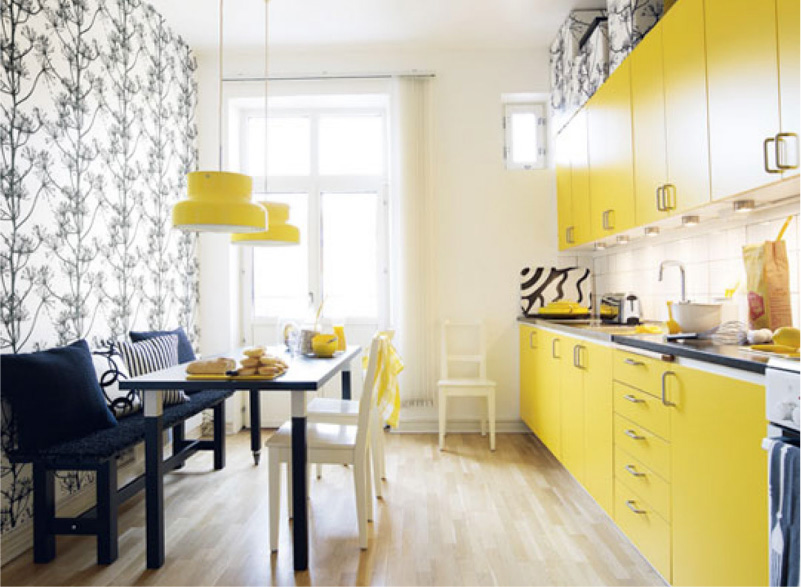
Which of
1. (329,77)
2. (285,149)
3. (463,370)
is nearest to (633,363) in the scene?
(463,370)

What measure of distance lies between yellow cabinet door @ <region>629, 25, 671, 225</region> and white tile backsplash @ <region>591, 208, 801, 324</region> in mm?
332

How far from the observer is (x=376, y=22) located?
3.92 m

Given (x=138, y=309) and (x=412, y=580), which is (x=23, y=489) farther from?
(x=412, y=580)

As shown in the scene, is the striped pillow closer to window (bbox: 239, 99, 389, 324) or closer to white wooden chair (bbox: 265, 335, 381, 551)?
white wooden chair (bbox: 265, 335, 381, 551)

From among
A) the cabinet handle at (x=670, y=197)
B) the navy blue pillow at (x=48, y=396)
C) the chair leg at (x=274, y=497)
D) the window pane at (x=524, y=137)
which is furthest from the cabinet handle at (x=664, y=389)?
the window pane at (x=524, y=137)

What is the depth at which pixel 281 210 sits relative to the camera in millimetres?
2914

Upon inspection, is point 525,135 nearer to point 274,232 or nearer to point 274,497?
point 274,232

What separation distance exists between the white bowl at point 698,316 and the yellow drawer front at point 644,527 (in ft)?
2.31

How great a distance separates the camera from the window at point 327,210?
457 centimetres

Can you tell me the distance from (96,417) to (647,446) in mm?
2377

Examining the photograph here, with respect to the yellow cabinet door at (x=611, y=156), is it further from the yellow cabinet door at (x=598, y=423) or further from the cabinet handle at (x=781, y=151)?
the cabinet handle at (x=781, y=151)

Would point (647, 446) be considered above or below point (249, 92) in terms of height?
below

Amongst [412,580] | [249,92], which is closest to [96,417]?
[412,580]

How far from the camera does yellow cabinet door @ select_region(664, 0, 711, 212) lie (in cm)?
204
